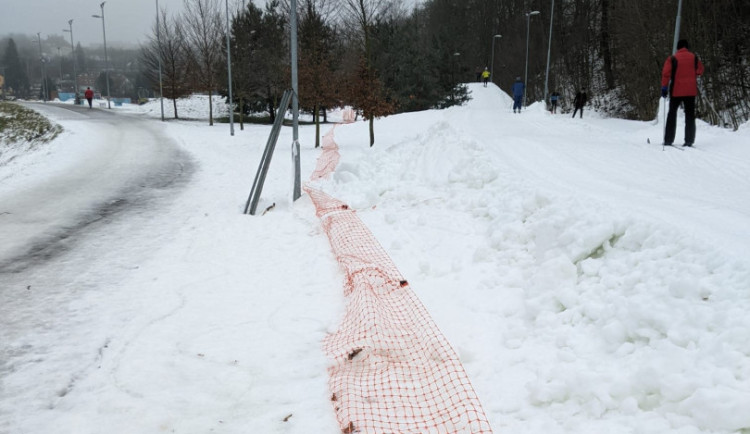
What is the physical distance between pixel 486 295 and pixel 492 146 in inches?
227

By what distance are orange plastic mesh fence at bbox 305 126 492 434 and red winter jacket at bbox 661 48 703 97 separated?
7.12 metres

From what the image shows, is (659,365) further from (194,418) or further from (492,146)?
(492,146)

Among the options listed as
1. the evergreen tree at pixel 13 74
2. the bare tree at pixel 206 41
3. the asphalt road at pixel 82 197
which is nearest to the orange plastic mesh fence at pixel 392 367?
the asphalt road at pixel 82 197

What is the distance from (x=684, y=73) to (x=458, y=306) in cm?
761

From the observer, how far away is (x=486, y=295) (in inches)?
185

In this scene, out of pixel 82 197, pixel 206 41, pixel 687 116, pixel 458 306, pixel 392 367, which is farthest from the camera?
pixel 206 41

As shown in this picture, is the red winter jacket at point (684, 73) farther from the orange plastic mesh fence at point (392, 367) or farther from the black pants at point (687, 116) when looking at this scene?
the orange plastic mesh fence at point (392, 367)

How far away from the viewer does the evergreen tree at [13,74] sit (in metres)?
113

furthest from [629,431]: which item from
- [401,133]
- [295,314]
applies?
[401,133]

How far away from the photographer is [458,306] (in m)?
4.62

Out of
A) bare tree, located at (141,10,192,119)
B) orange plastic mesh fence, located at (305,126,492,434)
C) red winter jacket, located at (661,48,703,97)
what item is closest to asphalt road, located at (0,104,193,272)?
orange plastic mesh fence, located at (305,126,492,434)

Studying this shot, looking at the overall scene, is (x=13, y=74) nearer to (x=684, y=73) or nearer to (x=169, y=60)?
(x=169, y=60)

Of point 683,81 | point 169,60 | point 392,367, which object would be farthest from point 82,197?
point 169,60

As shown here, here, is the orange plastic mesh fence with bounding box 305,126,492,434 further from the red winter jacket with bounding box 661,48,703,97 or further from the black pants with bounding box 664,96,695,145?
the red winter jacket with bounding box 661,48,703,97
